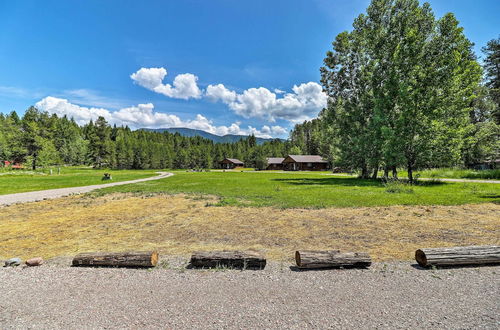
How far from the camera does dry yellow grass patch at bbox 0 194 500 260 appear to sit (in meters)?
6.87

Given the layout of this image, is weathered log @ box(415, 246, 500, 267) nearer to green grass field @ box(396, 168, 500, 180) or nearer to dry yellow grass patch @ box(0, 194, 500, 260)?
dry yellow grass patch @ box(0, 194, 500, 260)

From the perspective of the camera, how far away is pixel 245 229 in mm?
8727

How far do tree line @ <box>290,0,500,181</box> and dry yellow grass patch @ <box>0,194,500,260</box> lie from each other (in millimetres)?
12487

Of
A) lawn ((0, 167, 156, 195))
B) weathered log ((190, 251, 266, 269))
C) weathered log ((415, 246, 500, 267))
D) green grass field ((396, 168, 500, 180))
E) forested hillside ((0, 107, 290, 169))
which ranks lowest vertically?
lawn ((0, 167, 156, 195))

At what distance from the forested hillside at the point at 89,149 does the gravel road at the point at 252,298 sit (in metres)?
64.5

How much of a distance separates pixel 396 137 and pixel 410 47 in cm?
942

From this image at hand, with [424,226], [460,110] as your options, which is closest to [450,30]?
[460,110]

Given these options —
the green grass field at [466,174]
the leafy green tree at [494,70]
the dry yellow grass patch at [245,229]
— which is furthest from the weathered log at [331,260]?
the leafy green tree at [494,70]

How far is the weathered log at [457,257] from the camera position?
5.20 metres

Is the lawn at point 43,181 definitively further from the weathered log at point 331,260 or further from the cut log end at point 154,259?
the weathered log at point 331,260

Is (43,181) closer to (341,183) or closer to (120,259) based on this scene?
(120,259)

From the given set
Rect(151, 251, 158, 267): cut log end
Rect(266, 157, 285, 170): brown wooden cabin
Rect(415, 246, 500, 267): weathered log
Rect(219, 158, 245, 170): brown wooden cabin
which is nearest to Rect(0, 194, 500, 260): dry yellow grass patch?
Rect(415, 246, 500, 267): weathered log

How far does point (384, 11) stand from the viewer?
29.4 m

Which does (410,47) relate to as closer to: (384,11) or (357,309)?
(384,11)
